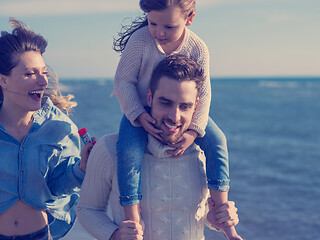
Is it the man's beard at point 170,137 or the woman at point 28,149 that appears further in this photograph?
the woman at point 28,149

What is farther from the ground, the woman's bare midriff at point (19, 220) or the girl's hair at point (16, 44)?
the girl's hair at point (16, 44)

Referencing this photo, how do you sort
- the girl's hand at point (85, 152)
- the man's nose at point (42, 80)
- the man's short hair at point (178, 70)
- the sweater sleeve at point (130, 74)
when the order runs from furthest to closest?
the man's nose at point (42, 80) < the girl's hand at point (85, 152) < the sweater sleeve at point (130, 74) < the man's short hair at point (178, 70)

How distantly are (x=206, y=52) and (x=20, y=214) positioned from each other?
172cm

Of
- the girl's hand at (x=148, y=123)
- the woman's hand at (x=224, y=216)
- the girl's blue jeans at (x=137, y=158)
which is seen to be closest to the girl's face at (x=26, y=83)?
the girl's blue jeans at (x=137, y=158)

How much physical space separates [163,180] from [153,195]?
0.37 ft

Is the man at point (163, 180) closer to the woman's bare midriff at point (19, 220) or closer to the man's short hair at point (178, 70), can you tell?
the man's short hair at point (178, 70)

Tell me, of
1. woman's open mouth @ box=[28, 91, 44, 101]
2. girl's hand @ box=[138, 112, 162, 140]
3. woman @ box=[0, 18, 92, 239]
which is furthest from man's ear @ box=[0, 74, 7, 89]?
girl's hand @ box=[138, 112, 162, 140]

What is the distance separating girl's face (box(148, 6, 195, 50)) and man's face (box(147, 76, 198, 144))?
307 mm

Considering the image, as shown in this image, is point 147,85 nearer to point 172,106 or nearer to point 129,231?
point 172,106

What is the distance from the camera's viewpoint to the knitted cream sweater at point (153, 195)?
115 inches

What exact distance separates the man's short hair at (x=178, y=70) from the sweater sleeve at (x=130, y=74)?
0.13m

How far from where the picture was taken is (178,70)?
2.88 meters

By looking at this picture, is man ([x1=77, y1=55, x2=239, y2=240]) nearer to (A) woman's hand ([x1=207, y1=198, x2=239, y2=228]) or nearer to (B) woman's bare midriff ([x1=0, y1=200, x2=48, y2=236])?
(A) woman's hand ([x1=207, y1=198, x2=239, y2=228])

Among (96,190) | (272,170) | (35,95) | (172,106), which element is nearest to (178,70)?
(172,106)
